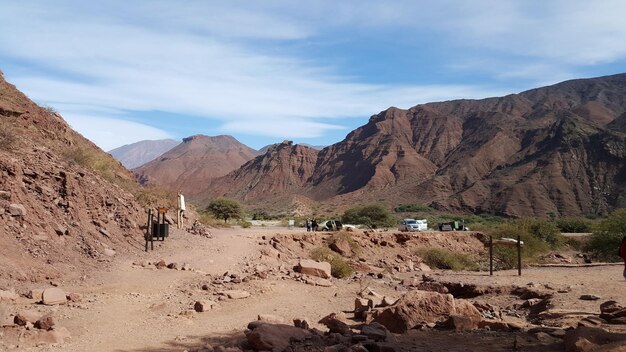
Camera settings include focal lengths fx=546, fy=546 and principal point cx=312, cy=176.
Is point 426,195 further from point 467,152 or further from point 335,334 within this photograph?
point 335,334

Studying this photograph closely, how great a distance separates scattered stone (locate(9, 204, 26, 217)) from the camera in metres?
14.8

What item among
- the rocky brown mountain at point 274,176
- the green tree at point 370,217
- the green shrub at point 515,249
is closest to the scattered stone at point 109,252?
the green shrub at point 515,249

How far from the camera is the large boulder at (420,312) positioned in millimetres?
10875

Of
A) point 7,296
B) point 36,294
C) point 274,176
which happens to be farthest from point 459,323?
point 274,176

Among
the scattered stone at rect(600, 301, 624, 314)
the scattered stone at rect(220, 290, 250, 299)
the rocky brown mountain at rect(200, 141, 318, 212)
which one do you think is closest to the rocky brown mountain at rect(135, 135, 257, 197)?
the rocky brown mountain at rect(200, 141, 318, 212)

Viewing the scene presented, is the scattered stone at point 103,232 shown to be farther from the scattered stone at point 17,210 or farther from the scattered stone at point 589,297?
the scattered stone at point 589,297

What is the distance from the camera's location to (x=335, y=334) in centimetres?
911

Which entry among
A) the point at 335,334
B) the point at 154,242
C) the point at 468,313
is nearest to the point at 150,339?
the point at 335,334

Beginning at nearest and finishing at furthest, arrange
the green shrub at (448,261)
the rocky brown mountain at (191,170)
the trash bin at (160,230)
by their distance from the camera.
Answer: the trash bin at (160,230) → the green shrub at (448,261) → the rocky brown mountain at (191,170)

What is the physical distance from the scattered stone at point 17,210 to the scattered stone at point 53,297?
14.0ft

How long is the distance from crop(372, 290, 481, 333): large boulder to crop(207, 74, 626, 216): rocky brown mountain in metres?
69.5

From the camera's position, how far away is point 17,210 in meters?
14.9

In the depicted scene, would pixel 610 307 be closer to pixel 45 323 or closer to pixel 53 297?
pixel 45 323

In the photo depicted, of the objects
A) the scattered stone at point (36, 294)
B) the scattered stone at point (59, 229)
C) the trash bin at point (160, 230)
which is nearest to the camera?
the scattered stone at point (36, 294)
